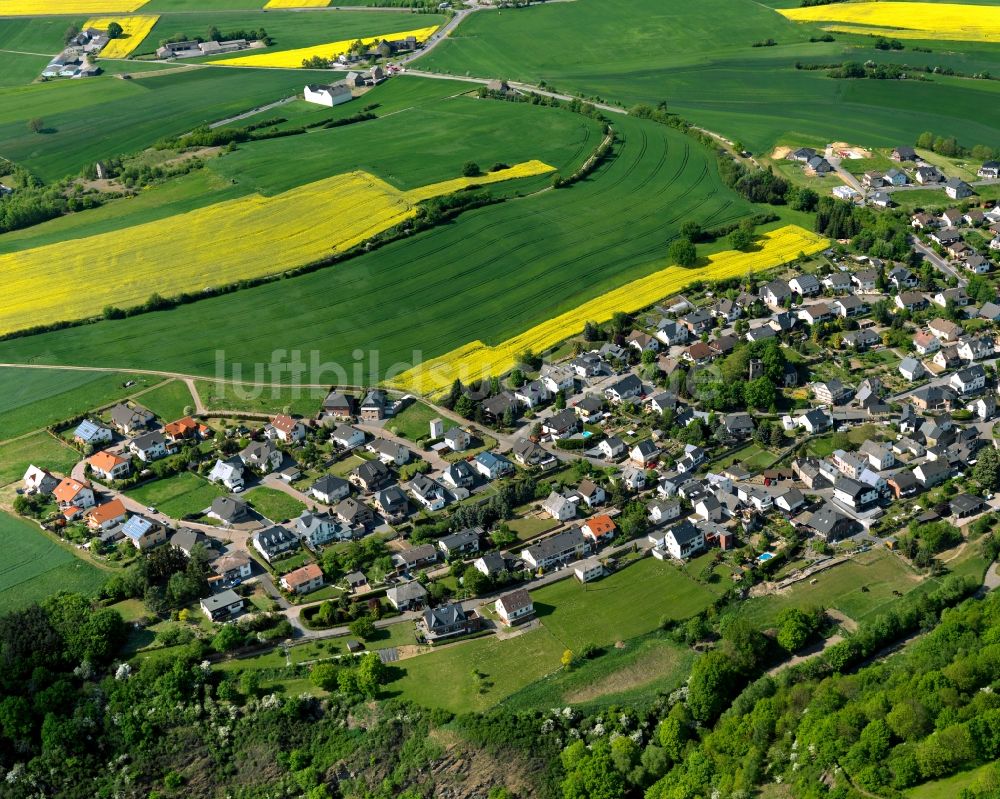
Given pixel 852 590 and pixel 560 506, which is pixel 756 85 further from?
pixel 852 590

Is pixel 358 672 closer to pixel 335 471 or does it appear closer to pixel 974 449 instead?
pixel 335 471

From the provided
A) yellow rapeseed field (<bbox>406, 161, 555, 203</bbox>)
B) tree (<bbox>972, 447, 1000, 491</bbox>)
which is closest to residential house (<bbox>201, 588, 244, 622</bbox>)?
tree (<bbox>972, 447, 1000, 491</bbox>)

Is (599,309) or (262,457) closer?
(262,457)

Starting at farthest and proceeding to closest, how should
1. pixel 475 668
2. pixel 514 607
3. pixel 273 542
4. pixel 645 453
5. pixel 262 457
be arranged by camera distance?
1. pixel 262 457
2. pixel 645 453
3. pixel 273 542
4. pixel 514 607
5. pixel 475 668

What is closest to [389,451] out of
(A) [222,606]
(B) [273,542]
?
(B) [273,542]

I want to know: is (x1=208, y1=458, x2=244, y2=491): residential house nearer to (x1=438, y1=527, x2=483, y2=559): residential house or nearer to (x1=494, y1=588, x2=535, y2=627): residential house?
(x1=438, y1=527, x2=483, y2=559): residential house

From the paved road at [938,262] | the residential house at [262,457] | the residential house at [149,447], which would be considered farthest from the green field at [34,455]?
the paved road at [938,262]

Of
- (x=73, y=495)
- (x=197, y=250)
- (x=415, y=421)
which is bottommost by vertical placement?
(x=73, y=495)
